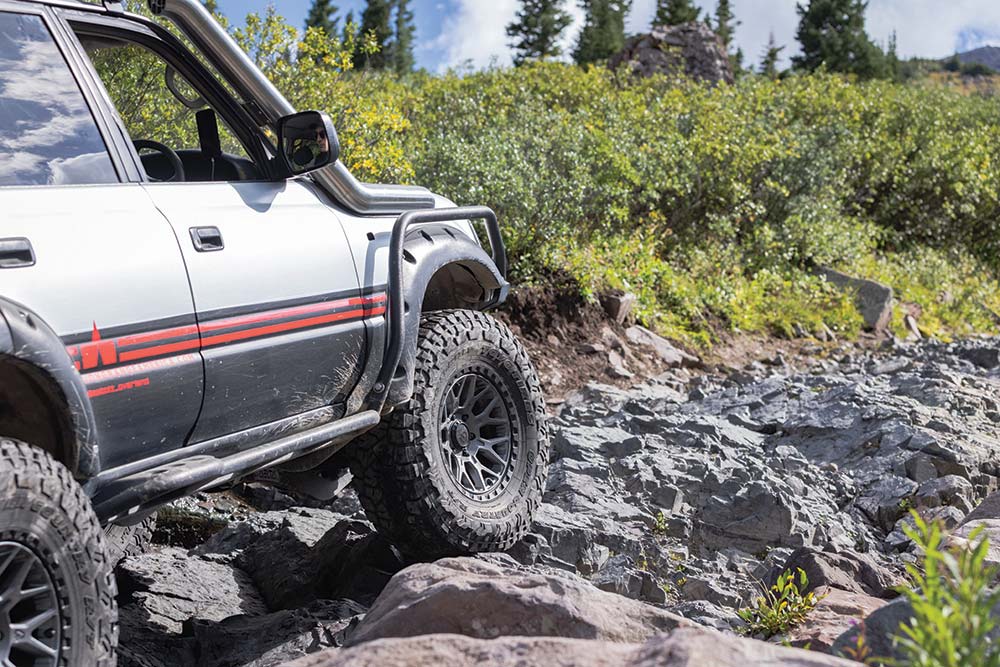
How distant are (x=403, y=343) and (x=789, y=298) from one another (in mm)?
10118

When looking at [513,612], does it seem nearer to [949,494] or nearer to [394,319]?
[394,319]

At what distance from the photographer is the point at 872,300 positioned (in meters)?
13.5

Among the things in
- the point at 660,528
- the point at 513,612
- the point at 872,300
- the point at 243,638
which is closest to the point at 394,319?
the point at 243,638

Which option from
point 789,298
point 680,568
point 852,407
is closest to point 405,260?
point 680,568

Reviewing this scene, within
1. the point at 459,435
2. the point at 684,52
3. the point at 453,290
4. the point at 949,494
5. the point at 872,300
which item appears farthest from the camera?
the point at 684,52

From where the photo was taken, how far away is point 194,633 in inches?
155

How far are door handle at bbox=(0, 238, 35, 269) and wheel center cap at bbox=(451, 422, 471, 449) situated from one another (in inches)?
78.2

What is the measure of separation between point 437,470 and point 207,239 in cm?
135

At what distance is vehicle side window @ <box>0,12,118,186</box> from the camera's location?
297 centimetres

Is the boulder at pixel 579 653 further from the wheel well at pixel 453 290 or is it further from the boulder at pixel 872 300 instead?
the boulder at pixel 872 300

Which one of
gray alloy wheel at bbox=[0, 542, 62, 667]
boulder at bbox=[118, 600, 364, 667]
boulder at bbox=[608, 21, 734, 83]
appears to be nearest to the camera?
gray alloy wheel at bbox=[0, 542, 62, 667]

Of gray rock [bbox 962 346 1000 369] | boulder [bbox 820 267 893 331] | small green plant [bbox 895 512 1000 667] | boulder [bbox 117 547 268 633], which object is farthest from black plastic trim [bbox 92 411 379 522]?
boulder [bbox 820 267 893 331]

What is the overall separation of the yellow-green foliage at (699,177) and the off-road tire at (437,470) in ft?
14.8

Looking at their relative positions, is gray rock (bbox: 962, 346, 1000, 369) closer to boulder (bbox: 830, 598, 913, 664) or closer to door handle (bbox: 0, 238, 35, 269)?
boulder (bbox: 830, 598, 913, 664)
